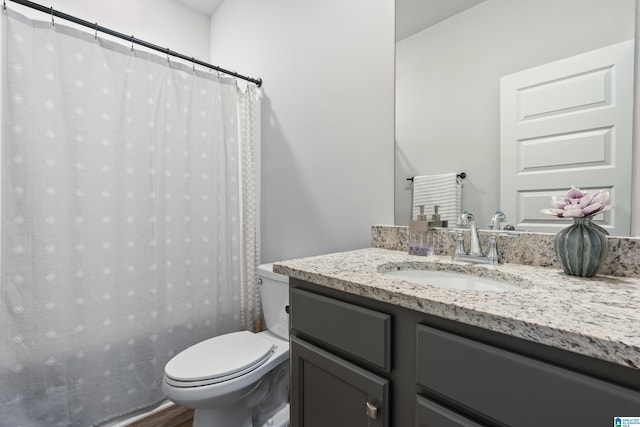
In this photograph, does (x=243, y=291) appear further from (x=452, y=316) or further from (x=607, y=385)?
(x=607, y=385)

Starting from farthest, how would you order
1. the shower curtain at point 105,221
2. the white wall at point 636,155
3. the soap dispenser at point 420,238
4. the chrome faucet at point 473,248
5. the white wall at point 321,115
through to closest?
the white wall at point 321,115 → the shower curtain at point 105,221 → the soap dispenser at point 420,238 → the chrome faucet at point 473,248 → the white wall at point 636,155

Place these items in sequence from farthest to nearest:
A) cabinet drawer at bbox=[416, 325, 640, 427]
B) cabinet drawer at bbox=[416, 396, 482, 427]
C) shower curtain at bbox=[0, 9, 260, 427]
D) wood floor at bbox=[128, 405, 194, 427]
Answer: wood floor at bbox=[128, 405, 194, 427] → shower curtain at bbox=[0, 9, 260, 427] → cabinet drawer at bbox=[416, 396, 482, 427] → cabinet drawer at bbox=[416, 325, 640, 427]

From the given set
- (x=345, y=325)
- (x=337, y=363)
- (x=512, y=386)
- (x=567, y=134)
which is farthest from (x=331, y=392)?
(x=567, y=134)

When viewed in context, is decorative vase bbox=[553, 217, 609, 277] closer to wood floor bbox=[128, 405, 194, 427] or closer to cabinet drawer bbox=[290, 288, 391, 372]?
cabinet drawer bbox=[290, 288, 391, 372]

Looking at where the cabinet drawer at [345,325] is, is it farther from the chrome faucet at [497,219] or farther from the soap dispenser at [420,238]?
the chrome faucet at [497,219]

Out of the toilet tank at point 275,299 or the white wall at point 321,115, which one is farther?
the toilet tank at point 275,299

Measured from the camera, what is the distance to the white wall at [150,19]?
1711mm

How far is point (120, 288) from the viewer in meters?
1.43

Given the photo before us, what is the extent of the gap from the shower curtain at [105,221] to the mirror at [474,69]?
43.6 inches

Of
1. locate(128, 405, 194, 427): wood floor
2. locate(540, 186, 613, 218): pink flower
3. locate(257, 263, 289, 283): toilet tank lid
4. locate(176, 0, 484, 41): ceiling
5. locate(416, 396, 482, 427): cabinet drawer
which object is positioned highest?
locate(176, 0, 484, 41): ceiling

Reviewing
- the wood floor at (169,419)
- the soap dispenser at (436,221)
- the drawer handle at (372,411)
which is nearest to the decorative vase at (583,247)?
the soap dispenser at (436,221)

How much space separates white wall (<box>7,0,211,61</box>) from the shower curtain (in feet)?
2.05

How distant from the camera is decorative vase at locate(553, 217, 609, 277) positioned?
73 cm

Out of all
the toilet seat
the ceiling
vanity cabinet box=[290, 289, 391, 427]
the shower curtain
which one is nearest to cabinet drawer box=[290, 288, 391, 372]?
vanity cabinet box=[290, 289, 391, 427]
